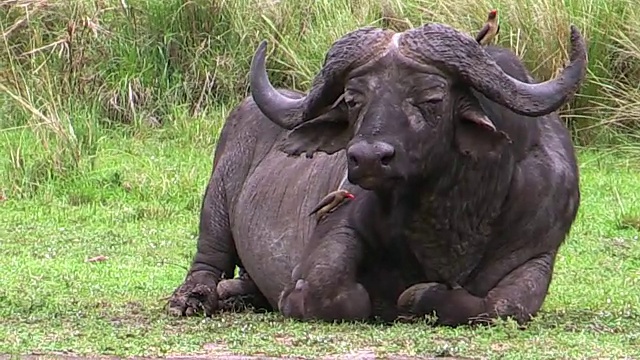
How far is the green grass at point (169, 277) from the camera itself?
617 centimetres

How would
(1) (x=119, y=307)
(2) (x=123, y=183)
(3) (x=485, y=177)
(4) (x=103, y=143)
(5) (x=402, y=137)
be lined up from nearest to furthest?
(5) (x=402, y=137)
(3) (x=485, y=177)
(1) (x=119, y=307)
(2) (x=123, y=183)
(4) (x=103, y=143)

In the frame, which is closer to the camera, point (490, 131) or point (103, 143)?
point (490, 131)

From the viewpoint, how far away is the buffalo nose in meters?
6.31

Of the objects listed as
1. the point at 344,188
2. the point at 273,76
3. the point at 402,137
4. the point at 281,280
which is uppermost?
the point at 402,137

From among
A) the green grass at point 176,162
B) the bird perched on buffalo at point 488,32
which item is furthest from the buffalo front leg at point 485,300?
the bird perched on buffalo at point 488,32

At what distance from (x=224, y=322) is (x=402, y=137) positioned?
4.14 feet

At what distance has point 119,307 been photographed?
7676mm

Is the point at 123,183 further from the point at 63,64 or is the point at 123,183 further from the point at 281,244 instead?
the point at 281,244

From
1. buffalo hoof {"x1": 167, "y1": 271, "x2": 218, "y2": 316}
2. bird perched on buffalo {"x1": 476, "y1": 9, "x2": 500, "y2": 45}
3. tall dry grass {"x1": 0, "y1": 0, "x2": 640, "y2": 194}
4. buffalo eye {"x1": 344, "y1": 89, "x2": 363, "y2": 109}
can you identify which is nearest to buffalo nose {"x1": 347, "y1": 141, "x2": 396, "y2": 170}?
buffalo eye {"x1": 344, "y1": 89, "x2": 363, "y2": 109}

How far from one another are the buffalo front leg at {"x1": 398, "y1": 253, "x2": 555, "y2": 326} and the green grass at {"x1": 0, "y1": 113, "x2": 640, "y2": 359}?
0.10 metres

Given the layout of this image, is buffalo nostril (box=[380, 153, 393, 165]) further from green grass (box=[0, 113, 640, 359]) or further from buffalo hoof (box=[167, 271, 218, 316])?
buffalo hoof (box=[167, 271, 218, 316])

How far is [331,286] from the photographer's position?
6.87 m

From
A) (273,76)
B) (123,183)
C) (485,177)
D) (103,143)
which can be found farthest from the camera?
(273,76)

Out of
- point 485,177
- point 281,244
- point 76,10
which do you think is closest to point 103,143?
point 76,10
